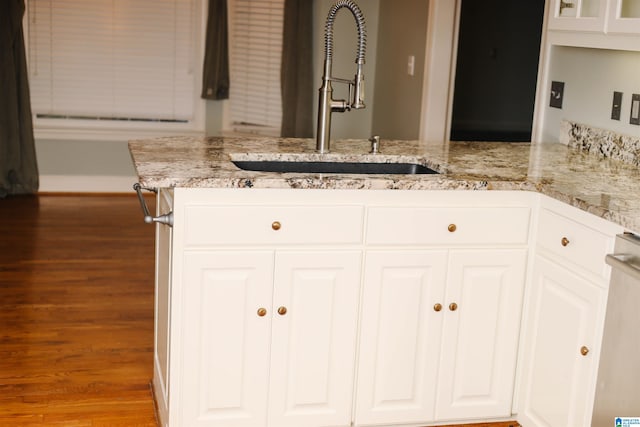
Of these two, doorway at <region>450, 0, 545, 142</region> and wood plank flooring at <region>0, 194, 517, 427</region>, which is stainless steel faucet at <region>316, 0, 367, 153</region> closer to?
wood plank flooring at <region>0, 194, 517, 427</region>

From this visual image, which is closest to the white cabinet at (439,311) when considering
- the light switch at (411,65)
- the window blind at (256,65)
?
the light switch at (411,65)

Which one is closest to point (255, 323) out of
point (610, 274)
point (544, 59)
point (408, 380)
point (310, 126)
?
point (408, 380)

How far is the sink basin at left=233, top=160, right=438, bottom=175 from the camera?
2.99 meters

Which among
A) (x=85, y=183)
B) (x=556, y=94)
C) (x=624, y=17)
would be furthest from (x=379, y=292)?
(x=85, y=183)

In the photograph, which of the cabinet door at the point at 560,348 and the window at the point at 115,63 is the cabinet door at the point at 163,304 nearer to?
the cabinet door at the point at 560,348

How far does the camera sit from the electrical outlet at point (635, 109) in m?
3.09

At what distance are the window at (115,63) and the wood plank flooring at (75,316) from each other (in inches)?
29.2

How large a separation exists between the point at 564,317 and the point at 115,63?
180 inches

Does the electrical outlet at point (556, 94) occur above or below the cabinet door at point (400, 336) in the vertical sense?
above

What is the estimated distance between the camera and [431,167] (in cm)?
298

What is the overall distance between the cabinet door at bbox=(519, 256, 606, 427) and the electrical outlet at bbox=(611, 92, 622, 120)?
33.4 inches

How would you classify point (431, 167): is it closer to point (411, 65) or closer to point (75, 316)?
point (75, 316)

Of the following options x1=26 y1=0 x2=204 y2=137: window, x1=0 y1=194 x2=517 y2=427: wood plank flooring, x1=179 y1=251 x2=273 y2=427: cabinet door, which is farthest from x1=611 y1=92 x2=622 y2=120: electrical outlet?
x1=26 y1=0 x2=204 y2=137: window

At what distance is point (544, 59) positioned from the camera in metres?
3.73
